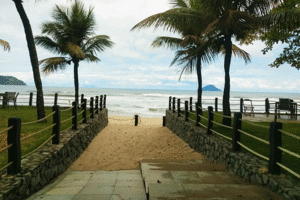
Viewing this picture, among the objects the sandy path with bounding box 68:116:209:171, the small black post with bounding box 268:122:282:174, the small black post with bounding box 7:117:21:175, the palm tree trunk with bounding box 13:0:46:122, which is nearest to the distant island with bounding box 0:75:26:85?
the palm tree trunk with bounding box 13:0:46:122

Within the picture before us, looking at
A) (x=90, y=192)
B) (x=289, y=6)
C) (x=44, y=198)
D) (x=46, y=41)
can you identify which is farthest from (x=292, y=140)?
(x=46, y=41)

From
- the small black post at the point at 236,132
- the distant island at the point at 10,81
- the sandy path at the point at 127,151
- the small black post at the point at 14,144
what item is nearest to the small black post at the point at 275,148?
the small black post at the point at 236,132

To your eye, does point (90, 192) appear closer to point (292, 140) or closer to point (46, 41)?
point (292, 140)

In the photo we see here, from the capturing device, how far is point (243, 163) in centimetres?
427

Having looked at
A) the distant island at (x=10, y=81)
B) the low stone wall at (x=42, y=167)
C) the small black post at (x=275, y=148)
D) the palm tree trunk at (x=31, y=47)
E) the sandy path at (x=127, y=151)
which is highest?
the distant island at (x=10, y=81)

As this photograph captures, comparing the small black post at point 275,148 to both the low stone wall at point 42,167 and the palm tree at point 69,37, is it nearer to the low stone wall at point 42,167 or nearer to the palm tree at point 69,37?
the low stone wall at point 42,167

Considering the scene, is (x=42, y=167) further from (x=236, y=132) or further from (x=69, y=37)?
(x=69, y=37)

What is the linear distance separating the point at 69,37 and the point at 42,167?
1465cm

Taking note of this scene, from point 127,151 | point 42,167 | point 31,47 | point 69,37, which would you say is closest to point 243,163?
point 42,167

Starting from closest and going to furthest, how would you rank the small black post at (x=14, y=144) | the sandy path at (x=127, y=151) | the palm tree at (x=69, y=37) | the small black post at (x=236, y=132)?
the small black post at (x=14, y=144), the small black post at (x=236, y=132), the sandy path at (x=127, y=151), the palm tree at (x=69, y=37)

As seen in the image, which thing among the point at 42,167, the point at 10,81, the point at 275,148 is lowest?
the point at 42,167

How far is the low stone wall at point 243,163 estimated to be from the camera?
3.12 metres

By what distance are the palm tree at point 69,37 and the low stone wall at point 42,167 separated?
10881 millimetres

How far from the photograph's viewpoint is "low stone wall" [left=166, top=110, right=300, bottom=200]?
3.12m
